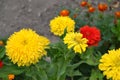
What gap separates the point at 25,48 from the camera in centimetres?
260

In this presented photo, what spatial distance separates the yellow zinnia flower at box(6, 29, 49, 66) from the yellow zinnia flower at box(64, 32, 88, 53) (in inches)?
7.3

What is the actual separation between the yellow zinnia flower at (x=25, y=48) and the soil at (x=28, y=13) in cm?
222

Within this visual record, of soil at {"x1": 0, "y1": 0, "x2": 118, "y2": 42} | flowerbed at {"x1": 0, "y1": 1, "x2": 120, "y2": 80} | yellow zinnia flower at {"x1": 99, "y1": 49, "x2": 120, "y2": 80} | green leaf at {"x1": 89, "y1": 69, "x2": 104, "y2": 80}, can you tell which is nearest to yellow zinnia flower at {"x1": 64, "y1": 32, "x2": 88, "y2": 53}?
flowerbed at {"x1": 0, "y1": 1, "x2": 120, "y2": 80}

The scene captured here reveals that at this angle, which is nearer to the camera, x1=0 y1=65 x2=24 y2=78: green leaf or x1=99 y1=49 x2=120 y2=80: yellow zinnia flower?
x1=99 y1=49 x2=120 y2=80: yellow zinnia flower

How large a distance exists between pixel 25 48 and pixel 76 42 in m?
0.32

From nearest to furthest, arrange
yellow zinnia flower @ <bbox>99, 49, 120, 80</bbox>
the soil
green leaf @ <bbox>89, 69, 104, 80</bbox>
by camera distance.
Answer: yellow zinnia flower @ <bbox>99, 49, 120, 80</bbox> < green leaf @ <bbox>89, 69, 104, 80</bbox> < the soil

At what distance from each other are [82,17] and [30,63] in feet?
5.34

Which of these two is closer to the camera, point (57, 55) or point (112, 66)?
point (112, 66)

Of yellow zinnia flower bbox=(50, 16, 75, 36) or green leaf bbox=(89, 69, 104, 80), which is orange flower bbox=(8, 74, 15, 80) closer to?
yellow zinnia flower bbox=(50, 16, 75, 36)

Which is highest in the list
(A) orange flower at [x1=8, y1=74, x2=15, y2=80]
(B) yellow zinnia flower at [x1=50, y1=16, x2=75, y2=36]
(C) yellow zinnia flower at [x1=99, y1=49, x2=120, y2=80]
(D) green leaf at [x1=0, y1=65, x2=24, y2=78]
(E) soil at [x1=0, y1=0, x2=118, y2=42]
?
(E) soil at [x1=0, y1=0, x2=118, y2=42]

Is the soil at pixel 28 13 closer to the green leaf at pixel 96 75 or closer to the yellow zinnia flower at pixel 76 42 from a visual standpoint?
the green leaf at pixel 96 75

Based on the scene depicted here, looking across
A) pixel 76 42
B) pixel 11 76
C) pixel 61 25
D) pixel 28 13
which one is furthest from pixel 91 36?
pixel 28 13

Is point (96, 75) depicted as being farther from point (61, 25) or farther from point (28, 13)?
point (28, 13)

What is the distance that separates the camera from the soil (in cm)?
505
